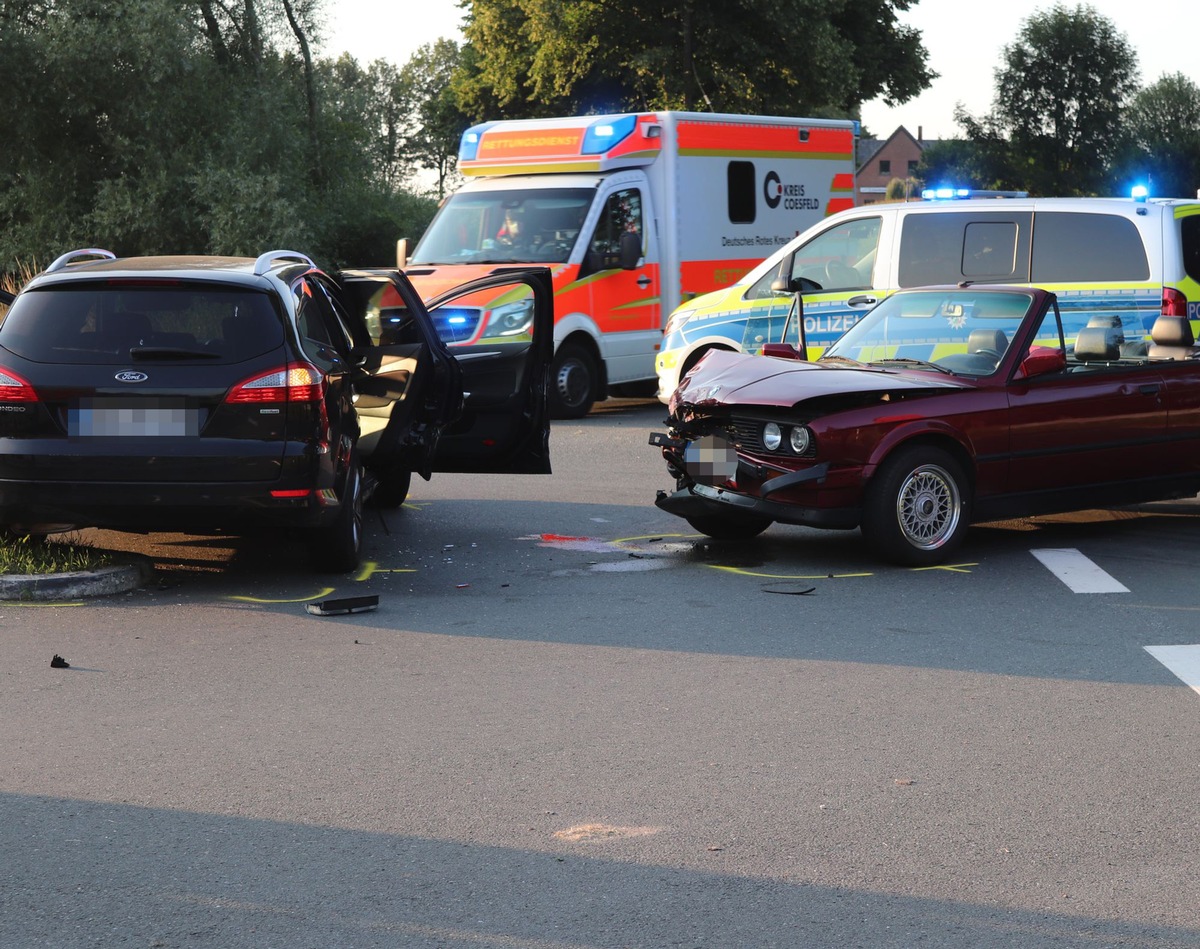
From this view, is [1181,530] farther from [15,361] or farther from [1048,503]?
[15,361]

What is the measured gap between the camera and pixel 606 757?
5.32 metres

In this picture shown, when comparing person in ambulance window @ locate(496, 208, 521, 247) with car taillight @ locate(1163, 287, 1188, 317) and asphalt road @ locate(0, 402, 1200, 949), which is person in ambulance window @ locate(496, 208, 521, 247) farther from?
Result: asphalt road @ locate(0, 402, 1200, 949)

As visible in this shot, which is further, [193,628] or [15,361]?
[15,361]

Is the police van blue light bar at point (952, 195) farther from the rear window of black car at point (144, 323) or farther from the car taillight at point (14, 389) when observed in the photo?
the car taillight at point (14, 389)

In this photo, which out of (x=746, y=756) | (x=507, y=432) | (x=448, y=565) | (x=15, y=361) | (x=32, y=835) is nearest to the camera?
(x=32, y=835)

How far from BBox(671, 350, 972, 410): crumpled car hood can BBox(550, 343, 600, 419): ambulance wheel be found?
291 inches

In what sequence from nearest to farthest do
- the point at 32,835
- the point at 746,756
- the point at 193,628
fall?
1. the point at 32,835
2. the point at 746,756
3. the point at 193,628

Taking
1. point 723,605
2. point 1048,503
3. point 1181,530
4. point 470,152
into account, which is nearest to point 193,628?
point 723,605

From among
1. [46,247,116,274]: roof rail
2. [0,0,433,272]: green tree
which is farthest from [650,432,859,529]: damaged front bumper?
[0,0,433,272]: green tree

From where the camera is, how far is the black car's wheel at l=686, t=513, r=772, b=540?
952cm

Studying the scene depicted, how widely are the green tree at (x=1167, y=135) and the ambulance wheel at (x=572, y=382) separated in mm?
67244

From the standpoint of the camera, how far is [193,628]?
7332 millimetres

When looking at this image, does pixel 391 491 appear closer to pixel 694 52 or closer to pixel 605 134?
pixel 605 134

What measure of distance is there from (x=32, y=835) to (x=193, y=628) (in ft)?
9.31
